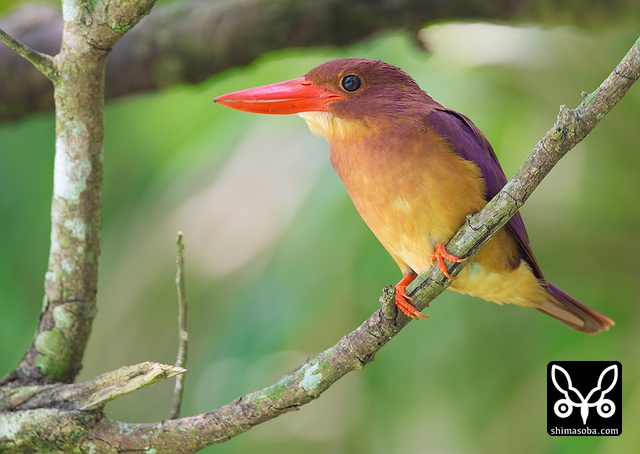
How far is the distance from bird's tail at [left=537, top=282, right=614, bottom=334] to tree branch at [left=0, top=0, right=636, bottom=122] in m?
1.29

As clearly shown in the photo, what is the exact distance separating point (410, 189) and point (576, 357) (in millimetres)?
2297

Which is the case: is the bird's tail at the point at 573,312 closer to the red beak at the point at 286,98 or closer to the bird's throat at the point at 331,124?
the bird's throat at the point at 331,124

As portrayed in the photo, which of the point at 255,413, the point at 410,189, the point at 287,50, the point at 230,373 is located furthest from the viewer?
the point at 230,373

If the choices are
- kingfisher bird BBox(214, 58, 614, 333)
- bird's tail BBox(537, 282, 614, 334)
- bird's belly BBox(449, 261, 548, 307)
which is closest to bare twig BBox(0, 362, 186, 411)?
kingfisher bird BBox(214, 58, 614, 333)

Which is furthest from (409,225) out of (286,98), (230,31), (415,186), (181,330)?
(230,31)

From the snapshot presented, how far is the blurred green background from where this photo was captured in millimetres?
4203

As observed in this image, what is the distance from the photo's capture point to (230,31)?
11.6 feet

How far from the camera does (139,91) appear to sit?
12.2 feet

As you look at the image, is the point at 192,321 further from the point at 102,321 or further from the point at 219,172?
the point at 219,172

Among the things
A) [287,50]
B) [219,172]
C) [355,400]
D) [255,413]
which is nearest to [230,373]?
[355,400]

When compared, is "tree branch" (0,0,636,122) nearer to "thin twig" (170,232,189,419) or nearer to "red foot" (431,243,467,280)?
"thin twig" (170,232,189,419)

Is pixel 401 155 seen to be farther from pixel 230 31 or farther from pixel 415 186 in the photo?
pixel 230 31

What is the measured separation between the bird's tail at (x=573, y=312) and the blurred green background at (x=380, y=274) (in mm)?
1287

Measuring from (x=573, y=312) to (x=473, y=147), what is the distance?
0.79m
